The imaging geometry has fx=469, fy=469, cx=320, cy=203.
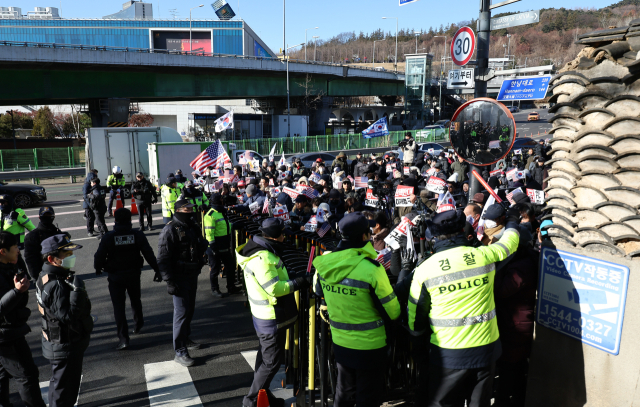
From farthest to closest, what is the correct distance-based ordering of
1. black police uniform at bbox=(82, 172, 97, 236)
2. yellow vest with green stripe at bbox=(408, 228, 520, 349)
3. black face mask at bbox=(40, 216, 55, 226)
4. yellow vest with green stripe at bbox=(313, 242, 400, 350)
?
black police uniform at bbox=(82, 172, 97, 236)
black face mask at bbox=(40, 216, 55, 226)
yellow vest with green stripe at bbox=(313, 242, 400, 350)
yellow vest with green stripe at bbox=(408, 228, 520, 349)

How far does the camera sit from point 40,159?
28.2 metres

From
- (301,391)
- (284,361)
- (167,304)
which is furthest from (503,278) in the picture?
(167,304)

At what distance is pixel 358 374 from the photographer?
12.6 ft

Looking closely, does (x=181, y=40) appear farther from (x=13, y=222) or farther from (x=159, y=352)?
(x=159, y=352)

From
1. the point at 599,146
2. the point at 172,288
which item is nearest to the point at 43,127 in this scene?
the point at 172,288

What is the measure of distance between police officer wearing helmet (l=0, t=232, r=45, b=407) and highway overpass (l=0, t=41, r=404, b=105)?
27116 mm

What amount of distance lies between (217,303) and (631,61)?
6.81 meters

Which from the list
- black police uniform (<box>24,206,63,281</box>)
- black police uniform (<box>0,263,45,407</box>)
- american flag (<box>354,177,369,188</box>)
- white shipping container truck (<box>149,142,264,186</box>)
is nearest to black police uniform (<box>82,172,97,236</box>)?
black police uniform (<box>24,206,63,281</box>)

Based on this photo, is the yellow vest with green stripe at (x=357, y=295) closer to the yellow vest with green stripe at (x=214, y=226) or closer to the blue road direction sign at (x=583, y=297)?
the blue road direction sign at (x=583, y=297)

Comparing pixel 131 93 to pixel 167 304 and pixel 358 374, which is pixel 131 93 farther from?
pixel 358 374

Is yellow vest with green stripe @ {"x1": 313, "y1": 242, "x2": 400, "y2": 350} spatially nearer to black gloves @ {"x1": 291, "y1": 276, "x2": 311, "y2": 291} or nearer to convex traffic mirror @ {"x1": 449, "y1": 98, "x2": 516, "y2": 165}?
black gloves @ {"x1": 291, "y1": 276, "x2": 311, "y2": 291}

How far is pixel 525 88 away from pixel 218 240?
Answer: 18.3 ft

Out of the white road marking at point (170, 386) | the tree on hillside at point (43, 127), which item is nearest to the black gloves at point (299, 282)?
the white road marking at point (170, 386)

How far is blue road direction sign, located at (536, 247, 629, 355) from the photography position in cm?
352
